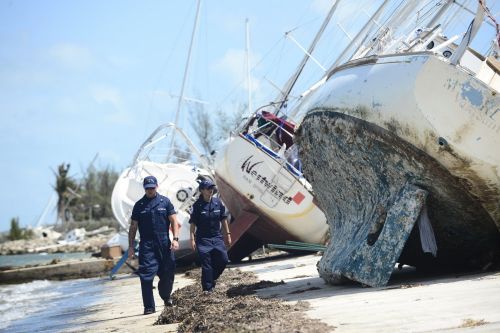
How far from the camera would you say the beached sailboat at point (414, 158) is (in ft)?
25.0

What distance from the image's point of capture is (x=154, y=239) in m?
8.55

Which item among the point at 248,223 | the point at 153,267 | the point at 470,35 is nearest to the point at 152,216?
the point at 153,267

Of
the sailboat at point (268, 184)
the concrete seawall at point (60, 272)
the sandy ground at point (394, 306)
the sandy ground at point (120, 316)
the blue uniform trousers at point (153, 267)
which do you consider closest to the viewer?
the sandy ground at point (394, 306)

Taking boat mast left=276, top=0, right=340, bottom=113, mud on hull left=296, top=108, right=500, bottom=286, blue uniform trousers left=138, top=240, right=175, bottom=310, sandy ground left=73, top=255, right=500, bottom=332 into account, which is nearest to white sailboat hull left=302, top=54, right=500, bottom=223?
mud on hull left=296, top=108, right=500, bottom=286

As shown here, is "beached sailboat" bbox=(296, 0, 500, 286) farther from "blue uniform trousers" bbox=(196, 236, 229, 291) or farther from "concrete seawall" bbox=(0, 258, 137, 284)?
"concrete seawall" bbox=(0, 258, 137, 284)

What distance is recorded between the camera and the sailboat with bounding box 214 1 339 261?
56.0ft

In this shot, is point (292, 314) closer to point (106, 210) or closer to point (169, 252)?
point (169, 252)

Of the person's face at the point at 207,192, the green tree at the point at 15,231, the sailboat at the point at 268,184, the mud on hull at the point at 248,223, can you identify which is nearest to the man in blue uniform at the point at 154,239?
the person's face at the point at 207,192

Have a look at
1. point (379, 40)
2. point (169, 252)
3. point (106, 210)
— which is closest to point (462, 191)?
point (169, 252)

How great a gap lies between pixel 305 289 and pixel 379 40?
4.67 metres

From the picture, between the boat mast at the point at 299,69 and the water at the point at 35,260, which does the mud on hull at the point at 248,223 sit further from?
the water at the point at 35,260

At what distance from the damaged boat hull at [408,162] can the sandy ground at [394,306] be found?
449mm

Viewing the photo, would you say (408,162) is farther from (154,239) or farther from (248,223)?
(248,223)

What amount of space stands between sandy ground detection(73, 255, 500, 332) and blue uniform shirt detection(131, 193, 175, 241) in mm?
961
